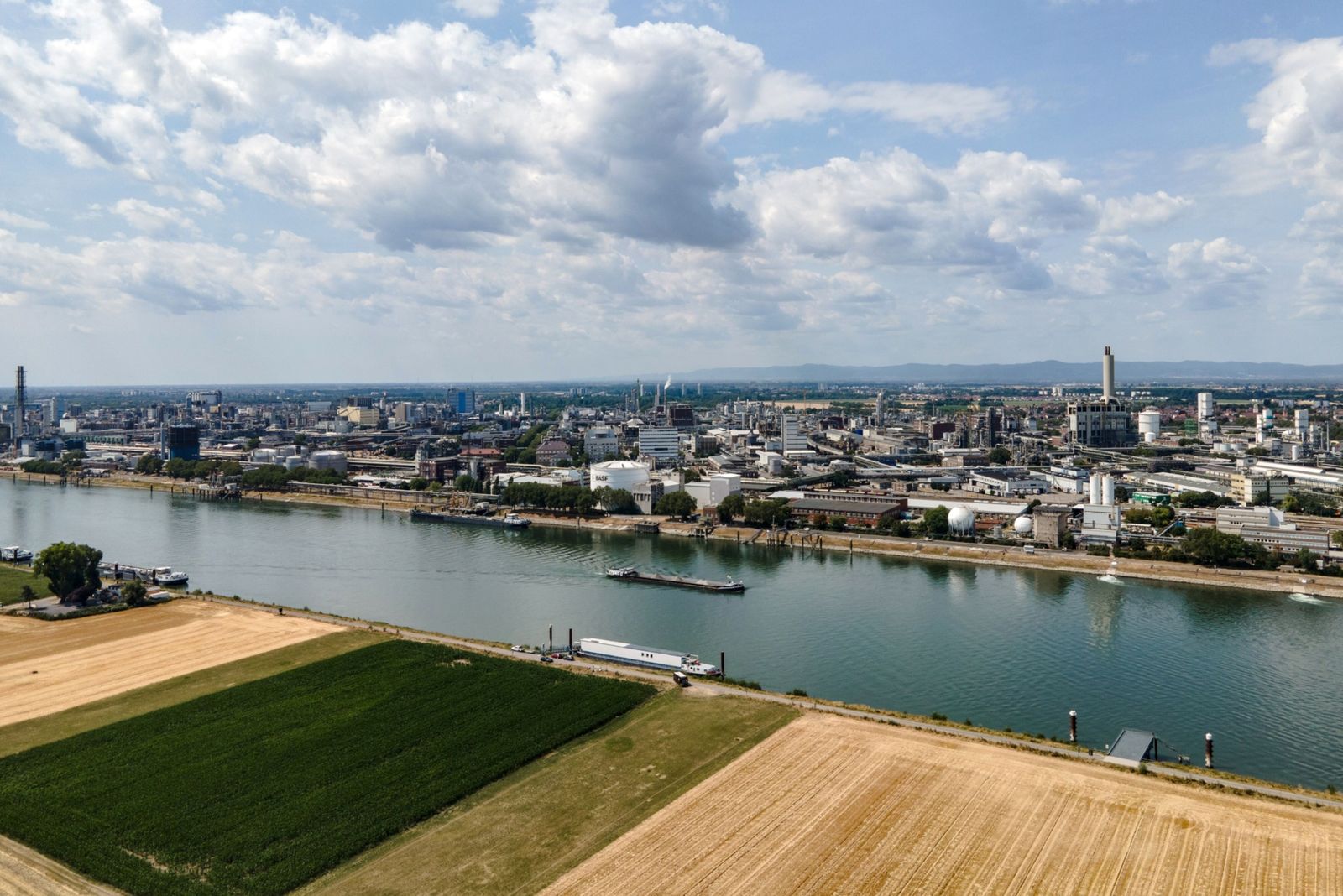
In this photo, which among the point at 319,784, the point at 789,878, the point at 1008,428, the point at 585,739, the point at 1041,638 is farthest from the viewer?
the point at 1008,428

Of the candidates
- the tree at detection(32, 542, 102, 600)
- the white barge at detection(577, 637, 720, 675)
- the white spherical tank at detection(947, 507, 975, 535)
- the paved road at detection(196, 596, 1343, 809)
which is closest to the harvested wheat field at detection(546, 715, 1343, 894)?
the paved road at detection(196, 596, 1343, 809)

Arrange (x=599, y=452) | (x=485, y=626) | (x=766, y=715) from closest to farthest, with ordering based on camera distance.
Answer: (x=766, y=715) → (x=485, y=626) → (x=599, y=452)

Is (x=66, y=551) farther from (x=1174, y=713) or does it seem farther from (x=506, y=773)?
(x=1174, y=713)

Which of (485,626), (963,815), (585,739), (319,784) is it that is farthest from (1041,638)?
(319,784)

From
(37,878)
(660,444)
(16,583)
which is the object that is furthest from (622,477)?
(37,878)

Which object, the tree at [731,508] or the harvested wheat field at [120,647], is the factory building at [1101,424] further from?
the harvested wheat field at [120,647]

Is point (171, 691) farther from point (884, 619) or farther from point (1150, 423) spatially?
point (1150, 423)
